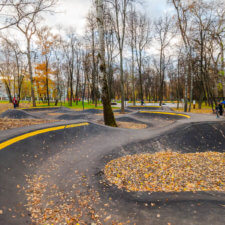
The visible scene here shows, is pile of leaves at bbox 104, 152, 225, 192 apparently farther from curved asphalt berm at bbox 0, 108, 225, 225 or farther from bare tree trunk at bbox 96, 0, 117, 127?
bare tree trunk at bbox 96, 0, 117, 127

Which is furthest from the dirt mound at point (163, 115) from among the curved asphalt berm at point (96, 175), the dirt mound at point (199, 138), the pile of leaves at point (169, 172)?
the pile of leaves at point (169, 172)

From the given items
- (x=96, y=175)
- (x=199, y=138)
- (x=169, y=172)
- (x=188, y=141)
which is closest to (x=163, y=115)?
(x=199, y=138)

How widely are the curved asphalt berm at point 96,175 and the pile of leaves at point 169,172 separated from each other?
0.34 meters

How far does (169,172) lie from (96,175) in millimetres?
2767

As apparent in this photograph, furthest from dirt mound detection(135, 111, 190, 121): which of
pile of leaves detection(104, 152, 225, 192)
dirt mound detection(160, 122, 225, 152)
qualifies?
pile of leaves detection(104, 152, 225, 192)

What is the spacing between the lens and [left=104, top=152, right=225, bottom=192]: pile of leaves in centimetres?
474

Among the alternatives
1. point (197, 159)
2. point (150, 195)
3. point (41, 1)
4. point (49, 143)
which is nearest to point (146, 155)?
point (197, 159)

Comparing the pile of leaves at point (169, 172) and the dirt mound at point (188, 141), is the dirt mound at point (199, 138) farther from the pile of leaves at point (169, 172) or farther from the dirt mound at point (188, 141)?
the pile of leaves at point (169, 172)

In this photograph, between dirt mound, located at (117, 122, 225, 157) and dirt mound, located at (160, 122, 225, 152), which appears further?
dirt mound, located at (160, 122, 225, 152)

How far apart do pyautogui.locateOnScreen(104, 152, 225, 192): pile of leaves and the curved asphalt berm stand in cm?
34

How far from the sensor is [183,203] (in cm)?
390

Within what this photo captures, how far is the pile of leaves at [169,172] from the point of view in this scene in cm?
474

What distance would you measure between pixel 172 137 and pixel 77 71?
3380 centimetres

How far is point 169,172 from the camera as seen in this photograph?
5.51 metres
